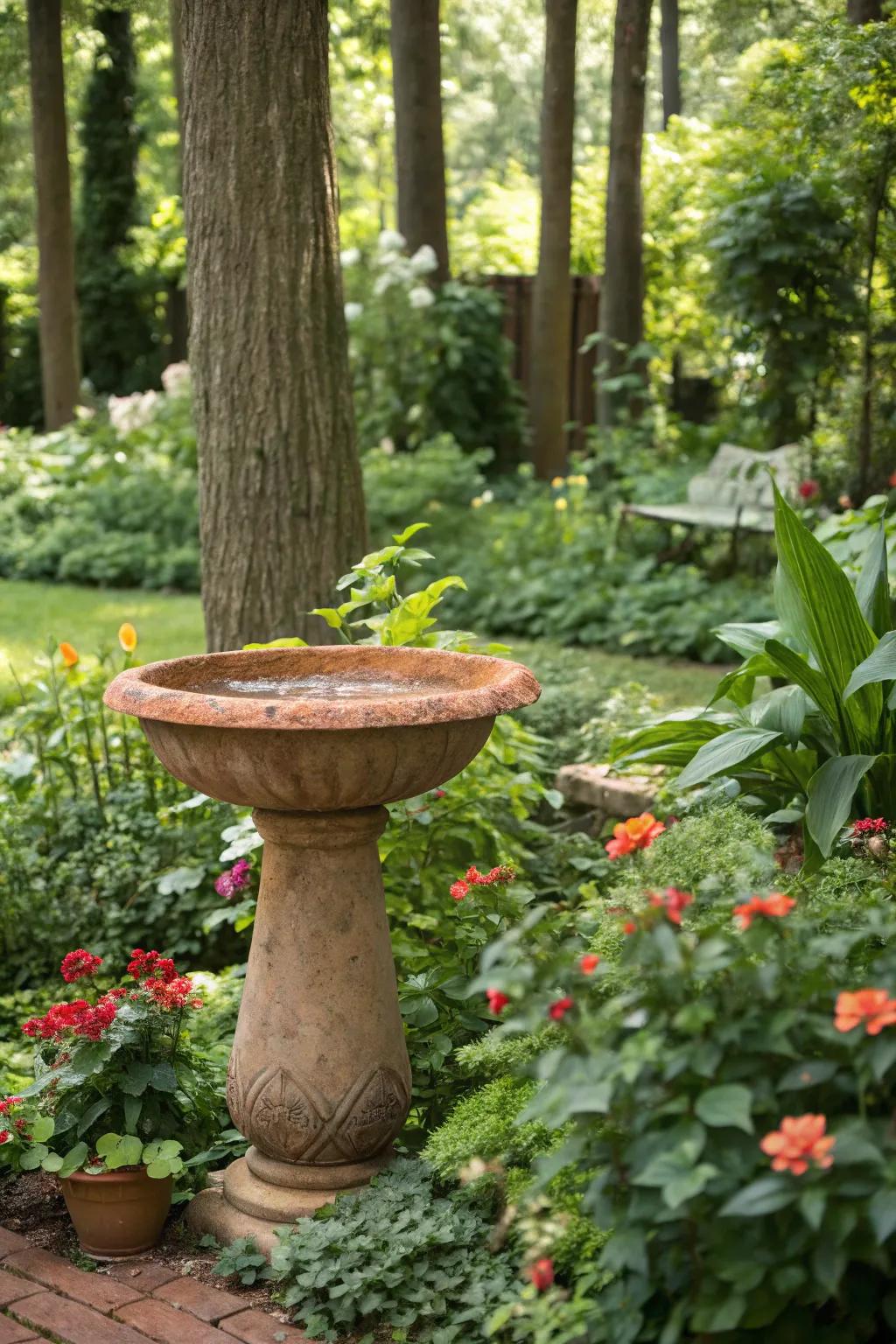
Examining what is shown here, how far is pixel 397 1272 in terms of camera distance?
265 centimetres

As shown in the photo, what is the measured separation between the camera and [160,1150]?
2996mm

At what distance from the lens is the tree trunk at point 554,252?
11406 millimetres

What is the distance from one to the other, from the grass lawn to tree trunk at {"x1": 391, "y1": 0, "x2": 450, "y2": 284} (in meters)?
4.06

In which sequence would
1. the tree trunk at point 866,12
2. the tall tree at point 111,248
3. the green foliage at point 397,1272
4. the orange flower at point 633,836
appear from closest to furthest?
the orange flower at point 633,836
the green foliage at point 397,1272
the tree trunk at point 866,12
the tall tree at point 111,248

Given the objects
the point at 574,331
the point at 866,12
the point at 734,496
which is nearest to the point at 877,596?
the point at 866,12

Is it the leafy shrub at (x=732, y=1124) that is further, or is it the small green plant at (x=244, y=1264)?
the small green plant at (x=244, y=1264)

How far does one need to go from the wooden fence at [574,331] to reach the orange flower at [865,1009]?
1269cm

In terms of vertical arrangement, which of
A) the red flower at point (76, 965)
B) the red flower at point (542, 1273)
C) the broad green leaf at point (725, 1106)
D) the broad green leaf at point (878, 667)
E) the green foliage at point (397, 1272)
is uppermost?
the broad green leaf at point (878, 667)

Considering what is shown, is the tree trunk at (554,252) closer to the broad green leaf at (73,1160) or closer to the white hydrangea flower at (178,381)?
the white hydrangea flower at (178,381)

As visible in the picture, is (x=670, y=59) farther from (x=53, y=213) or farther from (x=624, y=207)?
(x=53, y=213)

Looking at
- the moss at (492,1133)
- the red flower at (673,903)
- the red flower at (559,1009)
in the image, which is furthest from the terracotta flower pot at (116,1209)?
the red flower at (673,903)

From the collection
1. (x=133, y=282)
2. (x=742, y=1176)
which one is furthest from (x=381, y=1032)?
(x=133, y=282)

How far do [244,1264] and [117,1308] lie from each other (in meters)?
0.26

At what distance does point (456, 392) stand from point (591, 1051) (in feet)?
33.0
